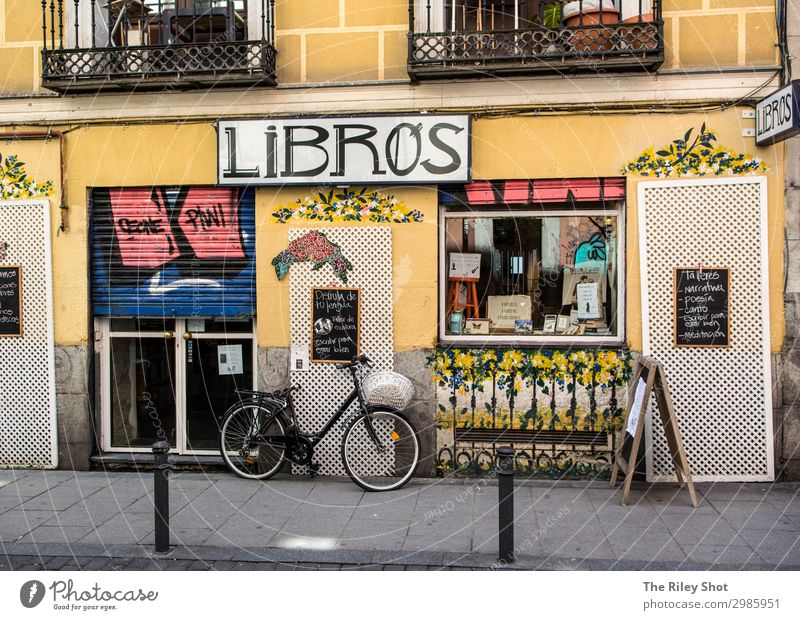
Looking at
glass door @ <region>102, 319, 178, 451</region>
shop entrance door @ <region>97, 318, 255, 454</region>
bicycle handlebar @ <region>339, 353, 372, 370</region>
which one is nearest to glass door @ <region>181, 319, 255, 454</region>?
shop entrance door @ <region>97, 318, 255, 454</region>

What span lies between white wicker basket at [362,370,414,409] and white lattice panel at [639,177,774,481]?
2.38 meters

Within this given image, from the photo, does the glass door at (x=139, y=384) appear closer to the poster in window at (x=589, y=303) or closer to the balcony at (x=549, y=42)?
the balcony at (x=549, y=42)

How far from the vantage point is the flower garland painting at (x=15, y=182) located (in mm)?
8430

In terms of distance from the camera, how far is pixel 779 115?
6.95 m

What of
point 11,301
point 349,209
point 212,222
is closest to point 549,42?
point 349,209

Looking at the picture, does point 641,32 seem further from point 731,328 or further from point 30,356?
point 30,356

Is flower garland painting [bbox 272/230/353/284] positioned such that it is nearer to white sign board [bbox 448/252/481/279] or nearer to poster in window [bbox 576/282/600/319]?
white sign board [bbox 448/252/481/279]

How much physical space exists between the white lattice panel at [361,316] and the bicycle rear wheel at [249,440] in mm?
363

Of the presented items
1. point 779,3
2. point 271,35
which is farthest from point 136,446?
point 779,3

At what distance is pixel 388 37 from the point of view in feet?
26.1

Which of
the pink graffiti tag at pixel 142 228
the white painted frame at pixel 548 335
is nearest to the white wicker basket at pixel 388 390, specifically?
the white painted frame at pixel 548 335

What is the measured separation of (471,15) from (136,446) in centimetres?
590

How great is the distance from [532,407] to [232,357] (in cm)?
326
